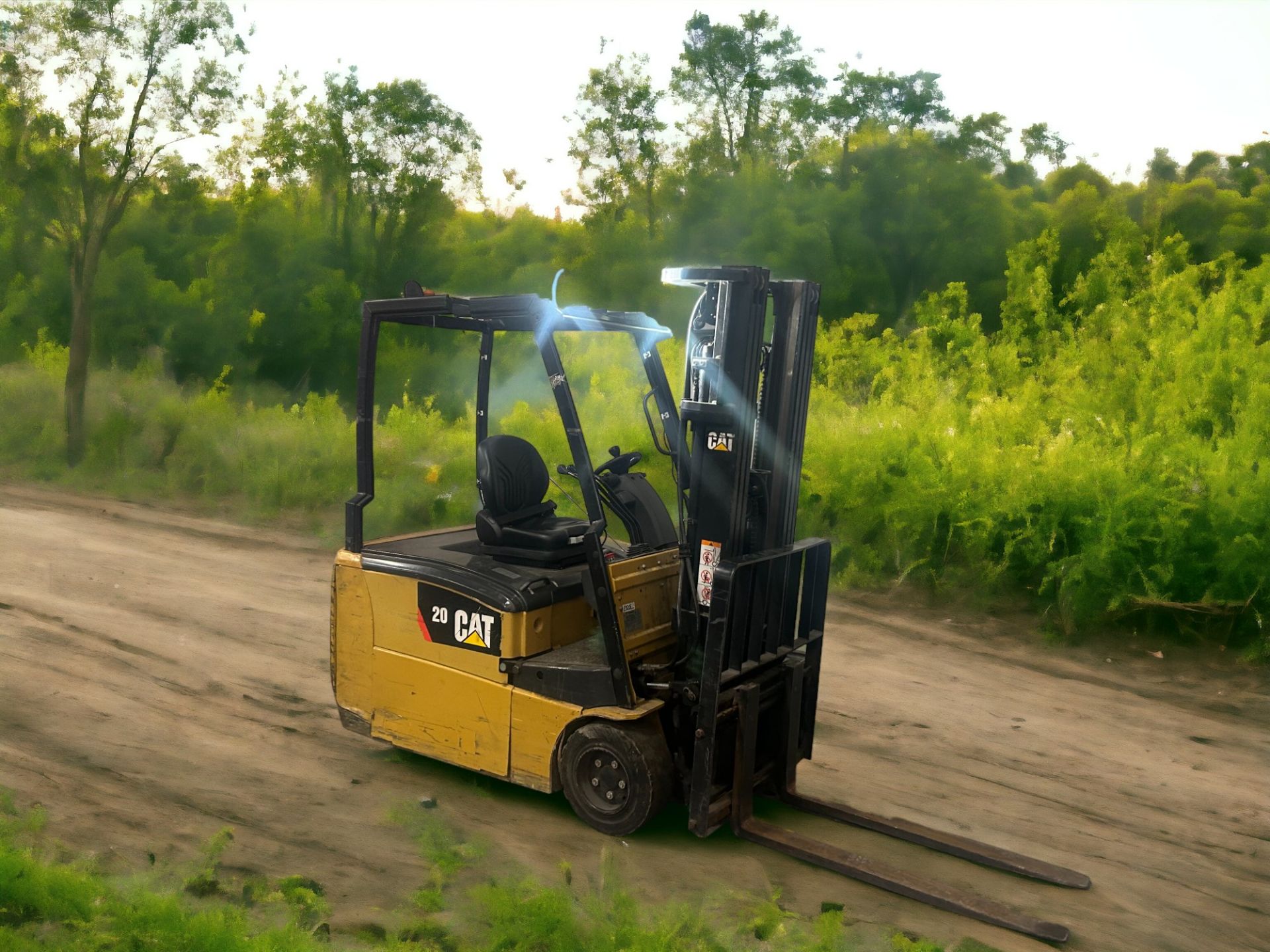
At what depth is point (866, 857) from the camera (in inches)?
208

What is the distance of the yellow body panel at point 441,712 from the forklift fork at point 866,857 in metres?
1.22

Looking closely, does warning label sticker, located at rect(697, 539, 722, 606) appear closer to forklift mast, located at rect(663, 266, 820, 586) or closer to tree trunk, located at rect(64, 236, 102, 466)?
forklift mast, located at rect(663, 266, 820, 586)

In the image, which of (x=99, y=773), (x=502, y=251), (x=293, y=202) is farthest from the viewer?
(x=502, y=251)

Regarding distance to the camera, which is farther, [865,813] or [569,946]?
[865,813]

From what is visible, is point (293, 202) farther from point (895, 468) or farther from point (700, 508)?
point (700, 508)

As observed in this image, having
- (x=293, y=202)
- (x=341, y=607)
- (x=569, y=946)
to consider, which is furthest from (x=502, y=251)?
(x=569, y=946)

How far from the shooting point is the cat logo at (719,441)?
5359 millimetres

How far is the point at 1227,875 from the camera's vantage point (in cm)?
550

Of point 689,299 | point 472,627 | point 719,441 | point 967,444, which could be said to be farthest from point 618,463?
point 689,299

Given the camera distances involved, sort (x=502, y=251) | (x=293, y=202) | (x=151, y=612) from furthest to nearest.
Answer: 1. (x=502, y=251)
2. (x=293, y=202)
3. (x=151, y=612)

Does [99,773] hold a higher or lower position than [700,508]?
lower

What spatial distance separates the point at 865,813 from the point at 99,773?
166 inches

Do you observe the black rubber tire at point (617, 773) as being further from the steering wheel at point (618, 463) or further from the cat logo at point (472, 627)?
the steering wheel at point (618, 463)

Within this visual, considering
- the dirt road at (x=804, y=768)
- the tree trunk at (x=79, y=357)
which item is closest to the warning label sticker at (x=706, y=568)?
the dirt road at (x=804, y=768)
